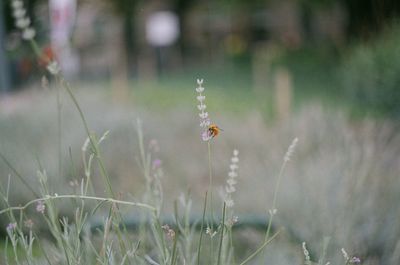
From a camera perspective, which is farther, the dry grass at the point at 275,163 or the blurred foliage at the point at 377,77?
the blurred foliage at the point at 377,77

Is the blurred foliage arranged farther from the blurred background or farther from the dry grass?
the dry grass

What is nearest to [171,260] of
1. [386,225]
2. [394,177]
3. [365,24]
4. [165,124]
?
[386,225]

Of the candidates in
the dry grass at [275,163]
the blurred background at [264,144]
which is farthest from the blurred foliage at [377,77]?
the dry grass at [275,163]

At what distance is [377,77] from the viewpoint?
8445mm

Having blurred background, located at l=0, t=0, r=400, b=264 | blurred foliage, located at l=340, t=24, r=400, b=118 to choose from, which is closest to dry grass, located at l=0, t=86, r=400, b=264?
blurred background, located at l=0, t=0, r=400, b=264

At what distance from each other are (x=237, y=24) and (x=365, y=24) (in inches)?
409

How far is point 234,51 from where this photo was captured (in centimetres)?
2636

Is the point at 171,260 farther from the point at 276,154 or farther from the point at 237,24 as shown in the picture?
the point at 237,24

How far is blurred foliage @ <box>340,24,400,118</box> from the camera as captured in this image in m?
7.38

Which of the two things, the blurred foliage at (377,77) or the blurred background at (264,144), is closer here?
the blurred background at (264,144)

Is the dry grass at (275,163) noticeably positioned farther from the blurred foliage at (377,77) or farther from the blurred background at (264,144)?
the blurred foliage at (377,77)

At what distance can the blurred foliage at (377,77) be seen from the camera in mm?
7383

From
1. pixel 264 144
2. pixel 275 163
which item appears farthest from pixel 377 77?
pixel 275 163

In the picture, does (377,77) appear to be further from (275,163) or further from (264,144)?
(275,163)
